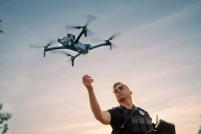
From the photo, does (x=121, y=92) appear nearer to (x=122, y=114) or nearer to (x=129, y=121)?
(x=122, y=114)

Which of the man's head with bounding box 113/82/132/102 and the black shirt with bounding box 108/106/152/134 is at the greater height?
the man's head with bounding box 113/82/132/102

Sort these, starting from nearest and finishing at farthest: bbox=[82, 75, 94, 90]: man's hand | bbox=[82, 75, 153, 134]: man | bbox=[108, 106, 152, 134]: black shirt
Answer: bbox=[82, 75, 94, 90]: man's hand
bbox=[82, 75, 153, 134]: man
bbox=[108, 106, 152, 134]: black shirt

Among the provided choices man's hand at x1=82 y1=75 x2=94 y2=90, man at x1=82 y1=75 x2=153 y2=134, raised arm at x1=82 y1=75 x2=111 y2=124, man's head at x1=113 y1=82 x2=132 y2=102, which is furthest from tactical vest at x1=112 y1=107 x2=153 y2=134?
man's hand at x1=82 y1=75 x2=94 y2=90

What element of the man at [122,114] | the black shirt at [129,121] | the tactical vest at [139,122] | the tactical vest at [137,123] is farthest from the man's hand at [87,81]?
the tactical vest at [139,122]

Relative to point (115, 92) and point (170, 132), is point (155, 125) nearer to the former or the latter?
point (170, 132)

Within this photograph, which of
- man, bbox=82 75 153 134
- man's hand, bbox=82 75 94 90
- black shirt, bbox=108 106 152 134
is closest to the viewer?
man's hand, bbox=82 75 94 90

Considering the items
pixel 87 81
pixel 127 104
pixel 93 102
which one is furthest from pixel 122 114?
pixel 87 81

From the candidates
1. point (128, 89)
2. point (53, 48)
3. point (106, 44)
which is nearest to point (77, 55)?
point (53, 48)

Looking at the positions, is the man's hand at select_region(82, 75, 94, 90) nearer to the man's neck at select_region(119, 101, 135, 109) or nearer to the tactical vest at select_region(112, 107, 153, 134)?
the tactical vest at select_region(112, 107, 153, 134)

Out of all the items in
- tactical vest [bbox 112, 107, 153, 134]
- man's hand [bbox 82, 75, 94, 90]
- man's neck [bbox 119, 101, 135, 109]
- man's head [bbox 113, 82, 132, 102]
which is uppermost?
man's hand [bbox 82, 75, 94, 90]
